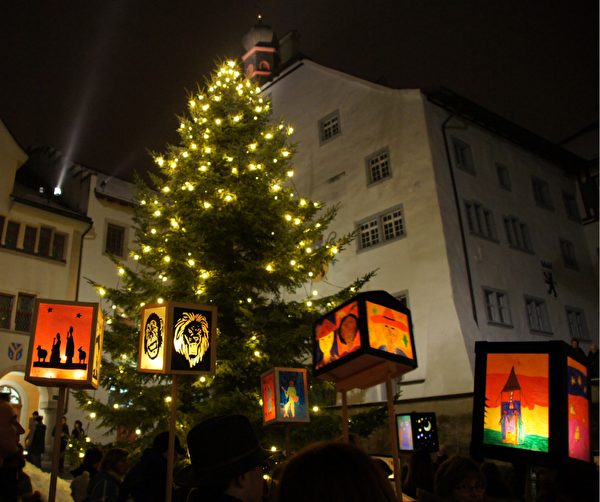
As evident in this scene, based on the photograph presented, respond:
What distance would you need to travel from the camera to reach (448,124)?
62.7ft

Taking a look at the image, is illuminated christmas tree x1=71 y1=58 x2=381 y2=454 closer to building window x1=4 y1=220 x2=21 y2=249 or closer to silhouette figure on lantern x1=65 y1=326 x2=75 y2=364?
silhouette figure on lantern x1=65 y1=326 x2=75 y2=364

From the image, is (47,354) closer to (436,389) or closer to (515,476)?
(515,476)

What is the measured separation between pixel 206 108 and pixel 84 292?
12.0 meters

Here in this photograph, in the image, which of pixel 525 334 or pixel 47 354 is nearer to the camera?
pixel 47 354

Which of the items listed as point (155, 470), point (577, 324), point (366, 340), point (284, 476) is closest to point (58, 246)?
point (155, 470)

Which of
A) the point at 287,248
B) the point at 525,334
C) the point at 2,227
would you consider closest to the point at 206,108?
the point at 287,248

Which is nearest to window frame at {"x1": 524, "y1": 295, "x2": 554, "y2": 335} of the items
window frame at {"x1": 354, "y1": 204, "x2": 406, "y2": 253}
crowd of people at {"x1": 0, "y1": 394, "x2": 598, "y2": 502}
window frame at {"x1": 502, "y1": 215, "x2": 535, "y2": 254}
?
window frame at {"x1": 502, "y1": 215, "x2": 535, "y2": 254}

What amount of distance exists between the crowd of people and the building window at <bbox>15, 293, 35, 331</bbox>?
52.3ft

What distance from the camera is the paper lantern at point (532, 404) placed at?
3.38 metres

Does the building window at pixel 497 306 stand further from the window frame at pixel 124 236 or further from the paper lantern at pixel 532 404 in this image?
the window frame at pixel 124 236

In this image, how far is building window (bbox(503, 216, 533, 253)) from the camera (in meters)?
19.5

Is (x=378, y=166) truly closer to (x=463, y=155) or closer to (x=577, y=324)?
(x=463, y=155)

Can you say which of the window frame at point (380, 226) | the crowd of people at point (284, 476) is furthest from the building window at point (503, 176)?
the crowd of people at point (284, 476)

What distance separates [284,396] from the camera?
804 cm
